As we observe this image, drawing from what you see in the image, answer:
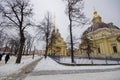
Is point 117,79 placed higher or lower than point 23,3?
lower

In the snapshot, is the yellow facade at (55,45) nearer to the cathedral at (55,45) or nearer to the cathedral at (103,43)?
the cathedral at (55,45)

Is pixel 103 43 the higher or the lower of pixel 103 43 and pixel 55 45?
the lower

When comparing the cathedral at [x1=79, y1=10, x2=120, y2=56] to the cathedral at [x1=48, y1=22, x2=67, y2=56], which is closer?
the cathedral at [x1=48, y1=22, x2=67, y2=56]

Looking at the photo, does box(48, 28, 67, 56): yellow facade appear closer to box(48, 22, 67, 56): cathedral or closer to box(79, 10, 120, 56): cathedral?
box(48, 22, 67, 56): cathedral

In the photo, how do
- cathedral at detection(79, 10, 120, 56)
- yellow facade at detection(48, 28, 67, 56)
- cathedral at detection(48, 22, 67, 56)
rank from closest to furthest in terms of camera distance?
cathedral at detection(48, 22, 67, 56), yellow facade at detection(48, 28, 67, 56), cathedral at detection(79, 10, 120, 56)

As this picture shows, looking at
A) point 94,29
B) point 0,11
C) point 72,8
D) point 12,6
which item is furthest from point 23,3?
point 94,29

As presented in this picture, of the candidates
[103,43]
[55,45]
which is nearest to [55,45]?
[55,45]

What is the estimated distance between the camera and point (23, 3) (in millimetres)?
23984

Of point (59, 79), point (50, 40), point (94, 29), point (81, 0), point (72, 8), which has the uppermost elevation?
point (94, 29)

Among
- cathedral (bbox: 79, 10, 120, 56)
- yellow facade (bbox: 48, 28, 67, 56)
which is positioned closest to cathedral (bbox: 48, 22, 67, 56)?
yellow facade (bbox: 48, 28, 67, 56)

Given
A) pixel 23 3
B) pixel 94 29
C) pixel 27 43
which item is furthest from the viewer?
pixel 94 29

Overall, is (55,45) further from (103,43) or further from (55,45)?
(103,43)

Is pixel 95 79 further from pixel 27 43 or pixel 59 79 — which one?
pixel 27 43

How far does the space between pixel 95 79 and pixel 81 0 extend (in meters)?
15.2
